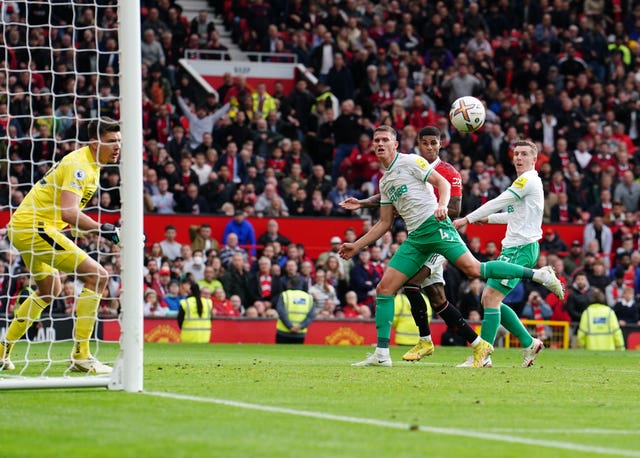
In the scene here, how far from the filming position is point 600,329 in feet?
76.7

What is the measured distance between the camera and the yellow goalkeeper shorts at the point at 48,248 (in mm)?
11531

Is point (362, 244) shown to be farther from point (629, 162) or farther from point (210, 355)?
point (629, 162)

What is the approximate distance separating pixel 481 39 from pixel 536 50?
182 cm

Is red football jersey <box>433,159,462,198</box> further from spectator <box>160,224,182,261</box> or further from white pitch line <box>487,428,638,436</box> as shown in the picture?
spectator <box>160,224,182,261</box>

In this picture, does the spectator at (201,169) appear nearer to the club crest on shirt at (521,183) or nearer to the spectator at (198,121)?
the spectator at (198,121)

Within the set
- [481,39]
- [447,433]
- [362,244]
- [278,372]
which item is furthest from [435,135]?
[481,39]

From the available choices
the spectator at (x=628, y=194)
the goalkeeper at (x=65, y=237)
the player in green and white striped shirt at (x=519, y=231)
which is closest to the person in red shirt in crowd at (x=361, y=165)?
the spectator at (x=628, y=194)

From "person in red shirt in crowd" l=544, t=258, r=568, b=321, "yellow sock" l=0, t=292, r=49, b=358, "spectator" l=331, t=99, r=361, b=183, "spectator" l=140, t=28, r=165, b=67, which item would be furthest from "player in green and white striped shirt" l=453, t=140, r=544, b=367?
"spectator" l=140, t=28, r=165, b=67

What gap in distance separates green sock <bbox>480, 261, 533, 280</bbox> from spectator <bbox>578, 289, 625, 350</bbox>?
1104cm

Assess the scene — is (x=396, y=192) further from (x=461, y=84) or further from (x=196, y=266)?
(x=461, y=84)

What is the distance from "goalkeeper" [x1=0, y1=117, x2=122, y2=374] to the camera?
36.8 feet

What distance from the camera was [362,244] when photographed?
521 inches

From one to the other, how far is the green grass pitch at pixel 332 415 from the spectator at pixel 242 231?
38.8ft

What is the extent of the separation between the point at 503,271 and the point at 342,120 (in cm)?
1565
